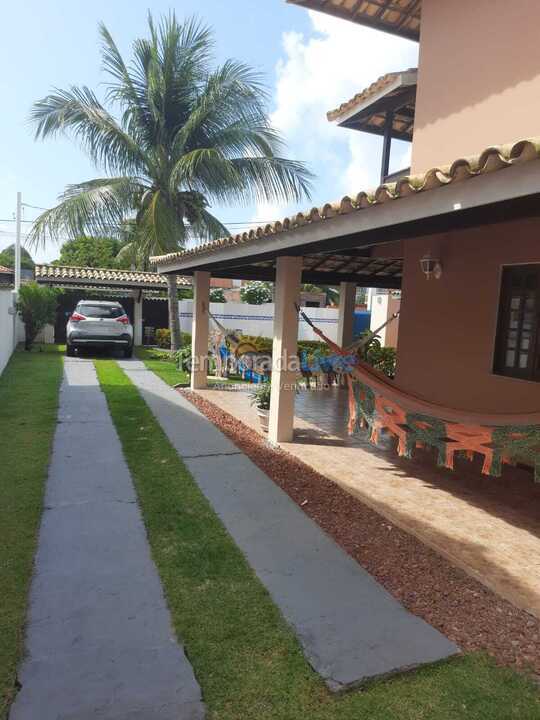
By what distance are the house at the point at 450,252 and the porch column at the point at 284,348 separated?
2 cm

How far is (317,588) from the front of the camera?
3.01 m

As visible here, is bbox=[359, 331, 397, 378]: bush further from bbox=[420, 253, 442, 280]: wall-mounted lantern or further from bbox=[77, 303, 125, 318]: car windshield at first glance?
bbox=[77, 303, 125, 318]: car windshield

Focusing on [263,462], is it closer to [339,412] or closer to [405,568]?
[405,568]

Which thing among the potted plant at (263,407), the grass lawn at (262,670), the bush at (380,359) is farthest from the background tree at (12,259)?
the grass lawn at (262,670)

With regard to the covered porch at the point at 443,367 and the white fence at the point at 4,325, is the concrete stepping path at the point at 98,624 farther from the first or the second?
the white fence at the point at 4,325

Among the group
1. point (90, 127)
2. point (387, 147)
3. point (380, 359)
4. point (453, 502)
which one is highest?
point (90, 127)

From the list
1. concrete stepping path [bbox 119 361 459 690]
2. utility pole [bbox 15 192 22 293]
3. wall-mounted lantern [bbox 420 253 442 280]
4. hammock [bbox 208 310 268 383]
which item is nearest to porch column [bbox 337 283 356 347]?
hammock [bbox 208 310 268 383]

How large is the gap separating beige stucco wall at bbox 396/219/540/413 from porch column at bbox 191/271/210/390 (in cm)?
399

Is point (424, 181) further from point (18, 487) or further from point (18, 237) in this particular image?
point (18, 237)

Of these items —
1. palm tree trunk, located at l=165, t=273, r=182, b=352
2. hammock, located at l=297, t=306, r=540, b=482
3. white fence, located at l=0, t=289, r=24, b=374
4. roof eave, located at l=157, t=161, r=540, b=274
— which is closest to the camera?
roof eave, located at l=157, t=161, r=540, b=274

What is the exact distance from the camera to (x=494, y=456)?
166 inches

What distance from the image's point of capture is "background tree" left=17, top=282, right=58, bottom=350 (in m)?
14.2

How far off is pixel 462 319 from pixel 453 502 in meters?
2.28

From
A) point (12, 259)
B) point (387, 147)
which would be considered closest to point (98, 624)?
point (387, 147)
